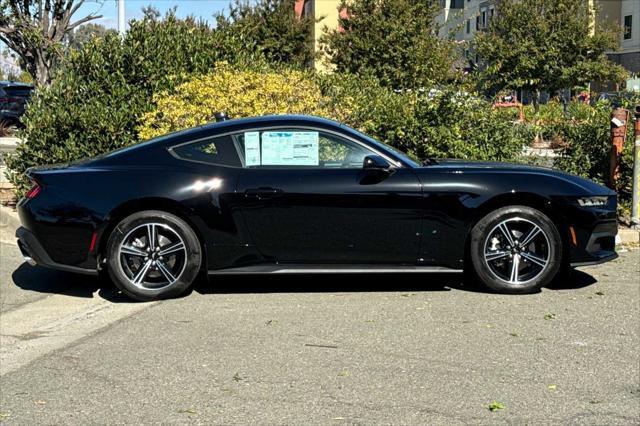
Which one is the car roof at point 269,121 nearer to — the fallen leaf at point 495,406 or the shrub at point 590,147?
the fallen leaf at point 495,406

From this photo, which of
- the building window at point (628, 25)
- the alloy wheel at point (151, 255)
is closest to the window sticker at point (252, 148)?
the alloy wheel at point (151, 255)

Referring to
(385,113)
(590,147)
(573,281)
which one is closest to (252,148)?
(573,281)

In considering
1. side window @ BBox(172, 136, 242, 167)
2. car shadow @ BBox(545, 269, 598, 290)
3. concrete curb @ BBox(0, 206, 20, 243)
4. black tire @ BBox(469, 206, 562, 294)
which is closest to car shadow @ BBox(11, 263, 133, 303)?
side window @ BBox(172, 136, 242, 167)

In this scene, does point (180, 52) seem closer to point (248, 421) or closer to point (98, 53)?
point (98, 53)

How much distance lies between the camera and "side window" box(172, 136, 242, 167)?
656 cm

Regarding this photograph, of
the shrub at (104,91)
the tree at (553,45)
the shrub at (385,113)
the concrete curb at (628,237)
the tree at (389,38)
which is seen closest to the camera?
the concrete curb at (628,237)

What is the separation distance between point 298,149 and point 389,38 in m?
18.9

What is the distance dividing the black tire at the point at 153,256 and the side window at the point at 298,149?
31.7 inches

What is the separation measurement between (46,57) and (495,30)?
2787 cm

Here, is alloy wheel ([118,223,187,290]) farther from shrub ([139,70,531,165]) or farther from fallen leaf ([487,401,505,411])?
shrub ([139,70,531,165])

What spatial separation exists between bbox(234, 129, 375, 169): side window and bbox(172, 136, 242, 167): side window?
8 cm

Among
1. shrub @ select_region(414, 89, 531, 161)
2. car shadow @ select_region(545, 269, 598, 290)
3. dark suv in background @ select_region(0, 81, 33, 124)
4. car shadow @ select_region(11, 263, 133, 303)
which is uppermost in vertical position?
dark suv in background @ select_region(0, 81, 33, 124)

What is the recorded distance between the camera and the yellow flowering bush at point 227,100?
9.95 metres

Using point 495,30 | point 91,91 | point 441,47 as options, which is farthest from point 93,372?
point 495,30
